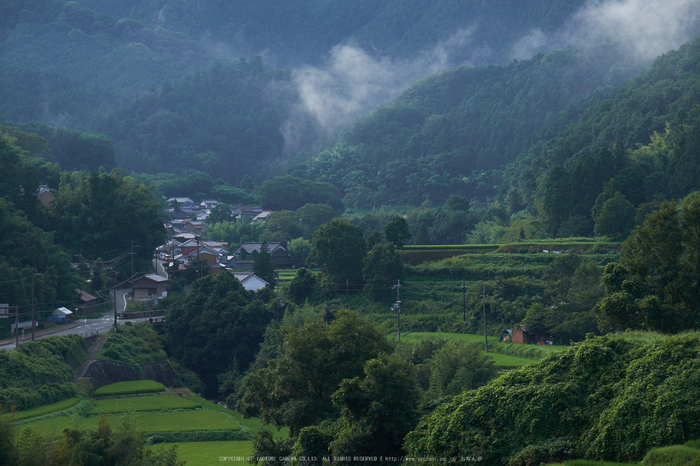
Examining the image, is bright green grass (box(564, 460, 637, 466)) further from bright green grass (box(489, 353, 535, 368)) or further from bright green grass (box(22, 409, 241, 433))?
bright green grass (box(22, 409, 241, 433))

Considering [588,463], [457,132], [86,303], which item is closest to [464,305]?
[86,303]

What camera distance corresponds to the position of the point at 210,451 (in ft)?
69.8

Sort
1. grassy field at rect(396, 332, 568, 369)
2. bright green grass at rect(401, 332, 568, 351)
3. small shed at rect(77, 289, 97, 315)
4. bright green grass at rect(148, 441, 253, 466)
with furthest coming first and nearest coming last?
small shed at rect(77, 289, 97, 315), bright green grass at rect(401, 332, 568, 351), grassy field at rect(396, 332, 568, 369), bright green grass at rect(148, 441, 253, 466)

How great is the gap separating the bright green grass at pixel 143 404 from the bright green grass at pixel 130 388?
0.72m

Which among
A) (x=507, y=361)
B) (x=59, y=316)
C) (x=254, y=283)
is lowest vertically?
(x=507, y=361)

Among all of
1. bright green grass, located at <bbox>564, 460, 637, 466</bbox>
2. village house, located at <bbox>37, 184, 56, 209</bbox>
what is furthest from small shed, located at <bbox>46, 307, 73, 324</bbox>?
bright green grass, located at <bbox>564, 460, 637, 466</bbox>

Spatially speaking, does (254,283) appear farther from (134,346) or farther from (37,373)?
(37,373)

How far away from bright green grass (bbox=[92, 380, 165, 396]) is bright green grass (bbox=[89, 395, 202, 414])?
0.72 metres

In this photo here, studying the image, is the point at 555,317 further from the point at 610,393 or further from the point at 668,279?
the point at 610,393

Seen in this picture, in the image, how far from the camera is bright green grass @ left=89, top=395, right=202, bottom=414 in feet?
82.4

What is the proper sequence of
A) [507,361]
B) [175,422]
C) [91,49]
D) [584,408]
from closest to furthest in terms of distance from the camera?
[584,408], [175,422], [507,361], [91,49]

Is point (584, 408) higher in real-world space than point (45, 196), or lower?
lower

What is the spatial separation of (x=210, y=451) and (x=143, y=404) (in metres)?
6.01

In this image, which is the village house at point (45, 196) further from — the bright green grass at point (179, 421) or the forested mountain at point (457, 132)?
the forested mountain at point (457, 132)
